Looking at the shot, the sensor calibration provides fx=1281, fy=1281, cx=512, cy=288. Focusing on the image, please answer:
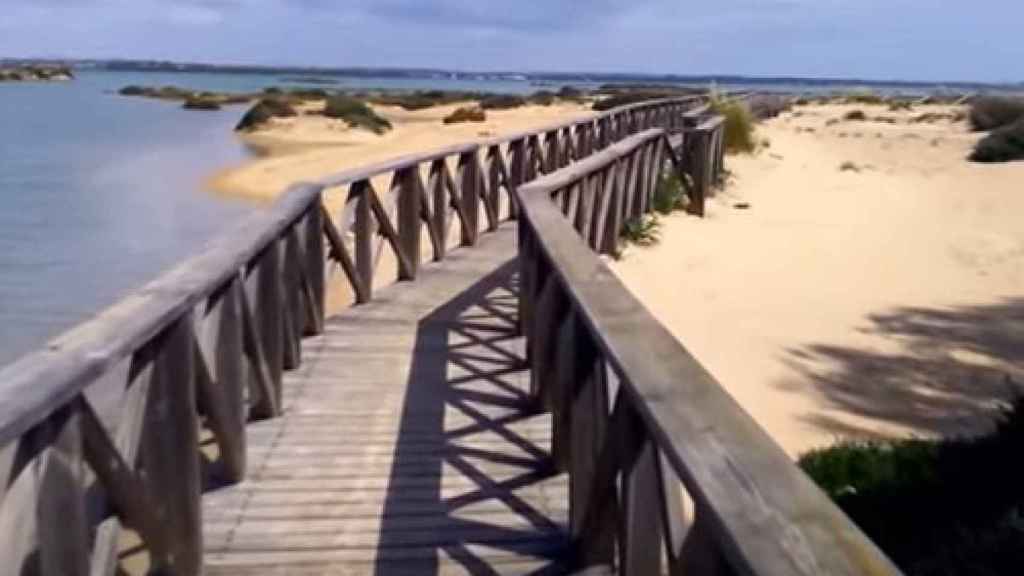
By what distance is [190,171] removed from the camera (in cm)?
3059

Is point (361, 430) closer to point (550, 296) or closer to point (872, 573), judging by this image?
point (550, 296)

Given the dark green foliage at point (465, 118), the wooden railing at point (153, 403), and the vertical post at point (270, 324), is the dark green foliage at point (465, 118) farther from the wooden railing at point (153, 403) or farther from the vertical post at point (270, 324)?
the vertical post at point (270, 324)

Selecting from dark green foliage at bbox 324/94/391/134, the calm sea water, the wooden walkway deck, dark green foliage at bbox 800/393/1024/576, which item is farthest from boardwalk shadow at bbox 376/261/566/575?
dark green foliage at bbox 324/94/391/134

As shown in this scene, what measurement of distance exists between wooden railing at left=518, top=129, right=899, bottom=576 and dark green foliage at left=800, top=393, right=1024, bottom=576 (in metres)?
1.15

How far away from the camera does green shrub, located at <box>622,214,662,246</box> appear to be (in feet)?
39.9

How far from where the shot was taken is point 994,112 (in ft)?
144

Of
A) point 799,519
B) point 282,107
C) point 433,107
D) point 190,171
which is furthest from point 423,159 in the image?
point 433,107

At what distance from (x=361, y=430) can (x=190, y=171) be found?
26.6 metres

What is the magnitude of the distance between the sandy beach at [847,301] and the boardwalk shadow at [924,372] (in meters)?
0.01

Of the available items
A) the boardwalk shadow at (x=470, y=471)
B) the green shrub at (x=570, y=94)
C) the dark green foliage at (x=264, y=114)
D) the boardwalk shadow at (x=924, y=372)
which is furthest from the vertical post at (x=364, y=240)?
the green shrub at (x=570, y=94)

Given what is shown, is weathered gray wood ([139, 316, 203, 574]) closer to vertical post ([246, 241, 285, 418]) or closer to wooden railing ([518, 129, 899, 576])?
wooden railing ([518, 129, 899, 576])

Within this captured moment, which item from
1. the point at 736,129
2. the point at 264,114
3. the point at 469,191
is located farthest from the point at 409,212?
the point at 264,114

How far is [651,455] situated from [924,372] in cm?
605

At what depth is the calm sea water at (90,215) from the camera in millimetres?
13680
